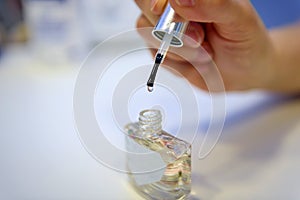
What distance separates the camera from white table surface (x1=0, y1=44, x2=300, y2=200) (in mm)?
411

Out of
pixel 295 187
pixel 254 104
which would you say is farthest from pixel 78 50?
pixel 295 187

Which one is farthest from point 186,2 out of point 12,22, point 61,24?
point 12,22

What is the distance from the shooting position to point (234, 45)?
1.61ft

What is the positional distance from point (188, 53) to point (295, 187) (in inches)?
6.2

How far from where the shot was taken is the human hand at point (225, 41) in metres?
0.40

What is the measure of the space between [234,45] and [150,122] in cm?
15

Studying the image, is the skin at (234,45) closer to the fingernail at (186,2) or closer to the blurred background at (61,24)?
the fingernail at (186,2)

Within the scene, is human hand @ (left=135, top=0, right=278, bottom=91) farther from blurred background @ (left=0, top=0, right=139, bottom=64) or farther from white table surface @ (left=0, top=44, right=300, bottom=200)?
blurred background @ (left=0, top=0, right=139, bottom=64)

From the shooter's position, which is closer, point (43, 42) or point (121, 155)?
point (121, 155)

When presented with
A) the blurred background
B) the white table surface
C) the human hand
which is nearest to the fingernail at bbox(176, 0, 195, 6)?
the human hand

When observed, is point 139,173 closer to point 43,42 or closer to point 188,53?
point 188,53

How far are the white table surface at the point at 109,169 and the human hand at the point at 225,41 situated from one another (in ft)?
0.12

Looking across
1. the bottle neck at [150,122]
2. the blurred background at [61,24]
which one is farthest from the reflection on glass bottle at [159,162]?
the blurred background at [61,24]

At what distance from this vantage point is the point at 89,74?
40 cm
